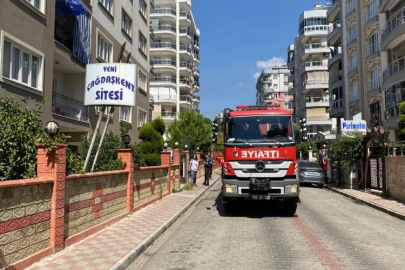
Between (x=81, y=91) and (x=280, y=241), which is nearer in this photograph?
(x=280, y=241)

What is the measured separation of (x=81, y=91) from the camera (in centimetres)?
1798

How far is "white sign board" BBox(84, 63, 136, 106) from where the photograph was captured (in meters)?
9.72

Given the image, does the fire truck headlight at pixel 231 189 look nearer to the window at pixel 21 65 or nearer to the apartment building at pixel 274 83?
the window at pixel 21 65

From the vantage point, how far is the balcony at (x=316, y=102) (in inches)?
2085

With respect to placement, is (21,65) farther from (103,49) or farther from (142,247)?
(142,247)

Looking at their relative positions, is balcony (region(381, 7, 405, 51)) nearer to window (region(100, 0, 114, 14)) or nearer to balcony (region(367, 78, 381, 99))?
balcony (region(367, 78, 381, 99))

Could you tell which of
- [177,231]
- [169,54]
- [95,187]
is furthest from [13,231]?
[169,54]

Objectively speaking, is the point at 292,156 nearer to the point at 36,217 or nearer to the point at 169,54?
the point at 36,217

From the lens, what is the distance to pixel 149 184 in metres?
12.4

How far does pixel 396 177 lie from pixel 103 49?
16.1 metres

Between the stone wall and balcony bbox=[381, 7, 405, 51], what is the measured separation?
17.8 meters

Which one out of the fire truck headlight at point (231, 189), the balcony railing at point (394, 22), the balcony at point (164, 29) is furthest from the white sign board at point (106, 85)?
the balcony at point (164, 29)

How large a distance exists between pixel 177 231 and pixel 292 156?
4.02 meters

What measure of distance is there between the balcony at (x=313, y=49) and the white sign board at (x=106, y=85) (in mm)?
49445
